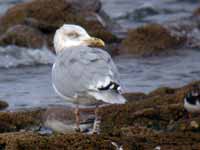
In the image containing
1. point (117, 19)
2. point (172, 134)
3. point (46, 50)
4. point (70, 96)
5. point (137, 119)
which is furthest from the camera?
point (117, 19)

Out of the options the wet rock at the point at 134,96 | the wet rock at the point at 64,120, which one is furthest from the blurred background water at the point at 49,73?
the wet rock at the point at 64,120

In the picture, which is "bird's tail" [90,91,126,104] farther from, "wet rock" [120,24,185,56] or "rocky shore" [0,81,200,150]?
"wet rock" [120,24,185,56]

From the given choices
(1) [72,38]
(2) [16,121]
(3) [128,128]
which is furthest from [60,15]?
(3) [128,128]

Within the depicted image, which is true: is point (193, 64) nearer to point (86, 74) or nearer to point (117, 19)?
point (117, 19)

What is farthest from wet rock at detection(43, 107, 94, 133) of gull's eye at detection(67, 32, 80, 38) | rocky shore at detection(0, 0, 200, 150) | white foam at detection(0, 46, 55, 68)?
white foam at detection(0, 46, 55, 68)

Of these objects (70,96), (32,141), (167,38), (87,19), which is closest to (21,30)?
(87,19)

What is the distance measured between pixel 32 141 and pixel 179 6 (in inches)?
574

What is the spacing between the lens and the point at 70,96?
8297 millimetres

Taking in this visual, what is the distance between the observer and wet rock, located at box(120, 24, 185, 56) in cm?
1574

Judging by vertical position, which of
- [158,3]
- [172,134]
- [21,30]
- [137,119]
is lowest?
[158,3]

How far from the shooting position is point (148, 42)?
52.3ft

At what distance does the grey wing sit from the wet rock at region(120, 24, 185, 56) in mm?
7302

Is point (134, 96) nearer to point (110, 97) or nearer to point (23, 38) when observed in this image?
point (110, 97)

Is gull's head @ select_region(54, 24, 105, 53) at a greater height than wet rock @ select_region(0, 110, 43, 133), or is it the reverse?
gull's head @ select_region(54, 24, 105, 53)
